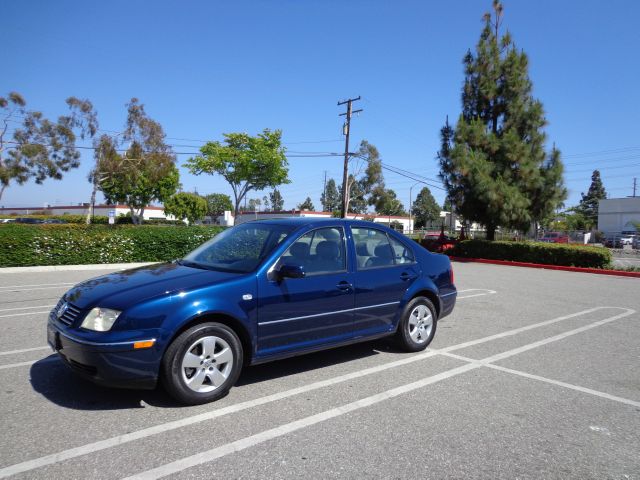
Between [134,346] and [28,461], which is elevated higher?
[134,346]

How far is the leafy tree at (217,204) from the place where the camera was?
119 meters

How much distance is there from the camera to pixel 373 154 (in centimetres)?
7350

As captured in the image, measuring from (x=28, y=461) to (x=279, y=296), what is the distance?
2.14 metres

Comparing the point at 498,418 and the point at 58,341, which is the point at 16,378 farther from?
the point at 498,418

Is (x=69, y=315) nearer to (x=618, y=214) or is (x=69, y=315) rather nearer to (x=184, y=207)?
(x=184, y=207)

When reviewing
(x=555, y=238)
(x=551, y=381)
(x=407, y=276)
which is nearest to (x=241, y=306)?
(x=407, y=276)

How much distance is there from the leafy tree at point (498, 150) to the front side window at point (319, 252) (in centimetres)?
1985

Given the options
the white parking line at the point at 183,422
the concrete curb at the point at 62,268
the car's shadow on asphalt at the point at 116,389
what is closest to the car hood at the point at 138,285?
the car's shadow on asphalt at the point at 116,389

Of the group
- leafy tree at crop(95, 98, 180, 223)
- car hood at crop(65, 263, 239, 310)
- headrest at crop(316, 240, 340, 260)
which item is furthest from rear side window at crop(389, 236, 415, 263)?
leafy tree at crop(95, 98, 180, 223)

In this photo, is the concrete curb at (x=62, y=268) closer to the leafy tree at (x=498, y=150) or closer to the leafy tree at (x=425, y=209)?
the leafy tree at (x=498, y=150)

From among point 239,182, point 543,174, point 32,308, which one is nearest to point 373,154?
point 239,182

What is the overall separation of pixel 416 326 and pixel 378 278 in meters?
0.97

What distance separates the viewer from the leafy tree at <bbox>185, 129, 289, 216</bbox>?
109ft

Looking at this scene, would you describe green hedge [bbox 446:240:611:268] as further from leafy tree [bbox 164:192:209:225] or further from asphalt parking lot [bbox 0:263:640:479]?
leafy tree [bbox 164:192:209:225]
